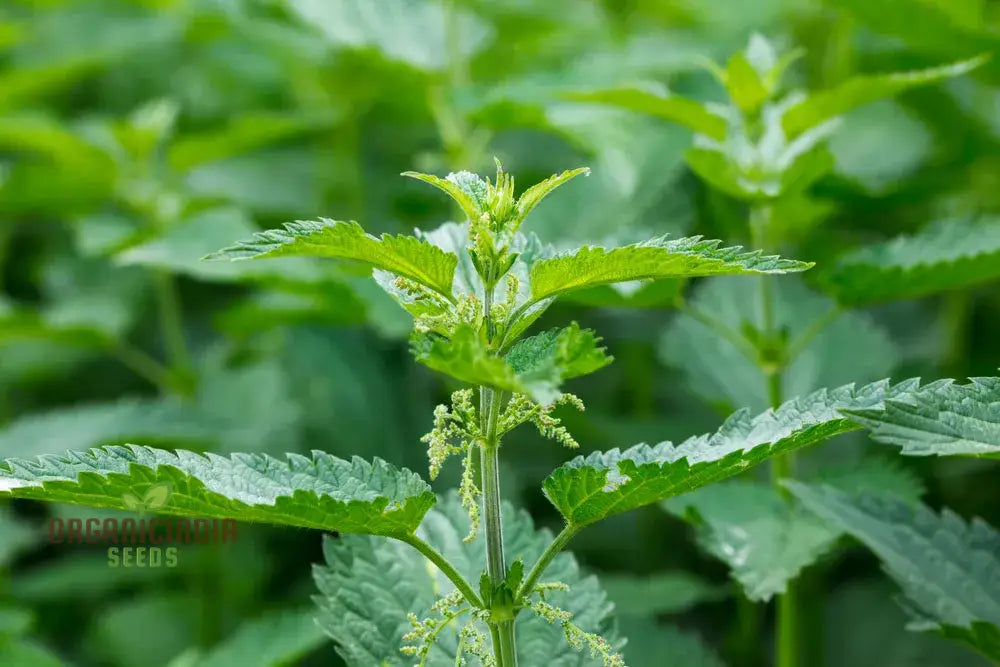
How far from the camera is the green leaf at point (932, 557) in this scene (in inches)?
37.9

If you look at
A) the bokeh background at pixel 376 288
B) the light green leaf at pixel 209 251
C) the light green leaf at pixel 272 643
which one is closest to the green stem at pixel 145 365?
the bokeh background at pixel 376 288

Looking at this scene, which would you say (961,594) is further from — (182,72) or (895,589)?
(182,72)

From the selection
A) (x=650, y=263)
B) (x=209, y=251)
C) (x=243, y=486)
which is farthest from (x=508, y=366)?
(x=209, y=251)

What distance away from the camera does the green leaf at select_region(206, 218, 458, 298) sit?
73 centimetres

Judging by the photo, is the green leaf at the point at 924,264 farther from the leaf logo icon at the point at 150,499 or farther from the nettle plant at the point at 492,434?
the leaf logo icon at the point at 150,499

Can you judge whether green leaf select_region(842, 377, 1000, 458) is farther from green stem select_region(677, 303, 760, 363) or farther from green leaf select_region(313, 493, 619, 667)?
green stem select_region(677, 303, 760, 363)

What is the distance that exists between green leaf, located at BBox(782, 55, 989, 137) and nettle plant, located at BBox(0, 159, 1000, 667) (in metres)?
0.53

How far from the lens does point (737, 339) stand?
1375 mm

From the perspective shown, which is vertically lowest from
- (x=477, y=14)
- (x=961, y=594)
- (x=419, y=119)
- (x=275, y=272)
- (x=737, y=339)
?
(x=961, y=594)

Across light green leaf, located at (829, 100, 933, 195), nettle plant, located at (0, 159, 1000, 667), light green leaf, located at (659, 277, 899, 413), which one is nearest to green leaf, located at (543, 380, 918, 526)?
nettle plant, located at (0, 159, 1000, 667)

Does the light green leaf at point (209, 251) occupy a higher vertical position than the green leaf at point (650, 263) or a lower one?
higher

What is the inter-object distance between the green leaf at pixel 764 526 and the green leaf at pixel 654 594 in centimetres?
19

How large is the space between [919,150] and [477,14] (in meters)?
1.06

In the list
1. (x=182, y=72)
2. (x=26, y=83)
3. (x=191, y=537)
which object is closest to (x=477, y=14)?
(x=182, y=72)
